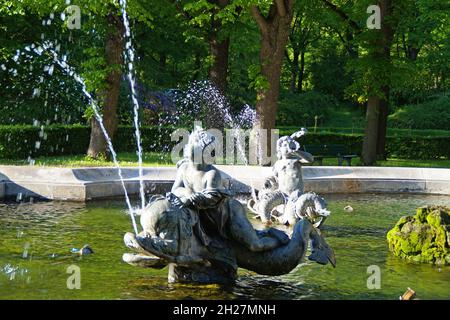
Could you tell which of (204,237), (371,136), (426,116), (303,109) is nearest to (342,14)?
(371,136)

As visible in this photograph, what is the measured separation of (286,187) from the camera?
12.7 metres

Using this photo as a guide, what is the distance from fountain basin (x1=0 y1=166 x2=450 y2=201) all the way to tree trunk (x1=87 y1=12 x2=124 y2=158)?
7.41 metres

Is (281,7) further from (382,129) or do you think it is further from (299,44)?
(299,44)

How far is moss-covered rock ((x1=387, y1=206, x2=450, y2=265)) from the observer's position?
9.67m

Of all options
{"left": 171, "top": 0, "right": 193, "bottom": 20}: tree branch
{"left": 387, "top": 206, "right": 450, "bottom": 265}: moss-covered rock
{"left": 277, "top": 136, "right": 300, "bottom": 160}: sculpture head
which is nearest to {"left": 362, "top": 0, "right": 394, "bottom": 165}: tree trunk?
{"left": 171, "top": 0, "right": 193, "bottom": 20}: tree branch

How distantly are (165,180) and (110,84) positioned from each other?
858 cm

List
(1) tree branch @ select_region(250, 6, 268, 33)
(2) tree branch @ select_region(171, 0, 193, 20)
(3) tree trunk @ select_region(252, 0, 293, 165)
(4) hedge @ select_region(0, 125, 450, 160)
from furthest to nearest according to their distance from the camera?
1. (4) hedge @ select_region(0, 125, 450, 160)
2. (2) tree branch @ select_region(171, 0, 193, 20)
3. (3) tree trunk @ select_region(252, 0, 293, 165)
4. (1) tree branch @ select_region(250, 6, 268, 33)

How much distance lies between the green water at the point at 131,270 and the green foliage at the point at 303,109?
29.3 m

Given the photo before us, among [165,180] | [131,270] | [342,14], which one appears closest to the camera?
[131,270]

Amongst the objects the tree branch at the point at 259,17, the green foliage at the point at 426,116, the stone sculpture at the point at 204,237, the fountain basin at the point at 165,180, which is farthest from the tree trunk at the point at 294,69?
the stone sculpture at the point at 204,237

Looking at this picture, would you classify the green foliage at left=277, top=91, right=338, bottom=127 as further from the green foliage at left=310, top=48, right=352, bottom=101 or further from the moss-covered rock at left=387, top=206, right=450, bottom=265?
Result: the moss-covered rock at left=387, top=206, right=450, bottom=265
